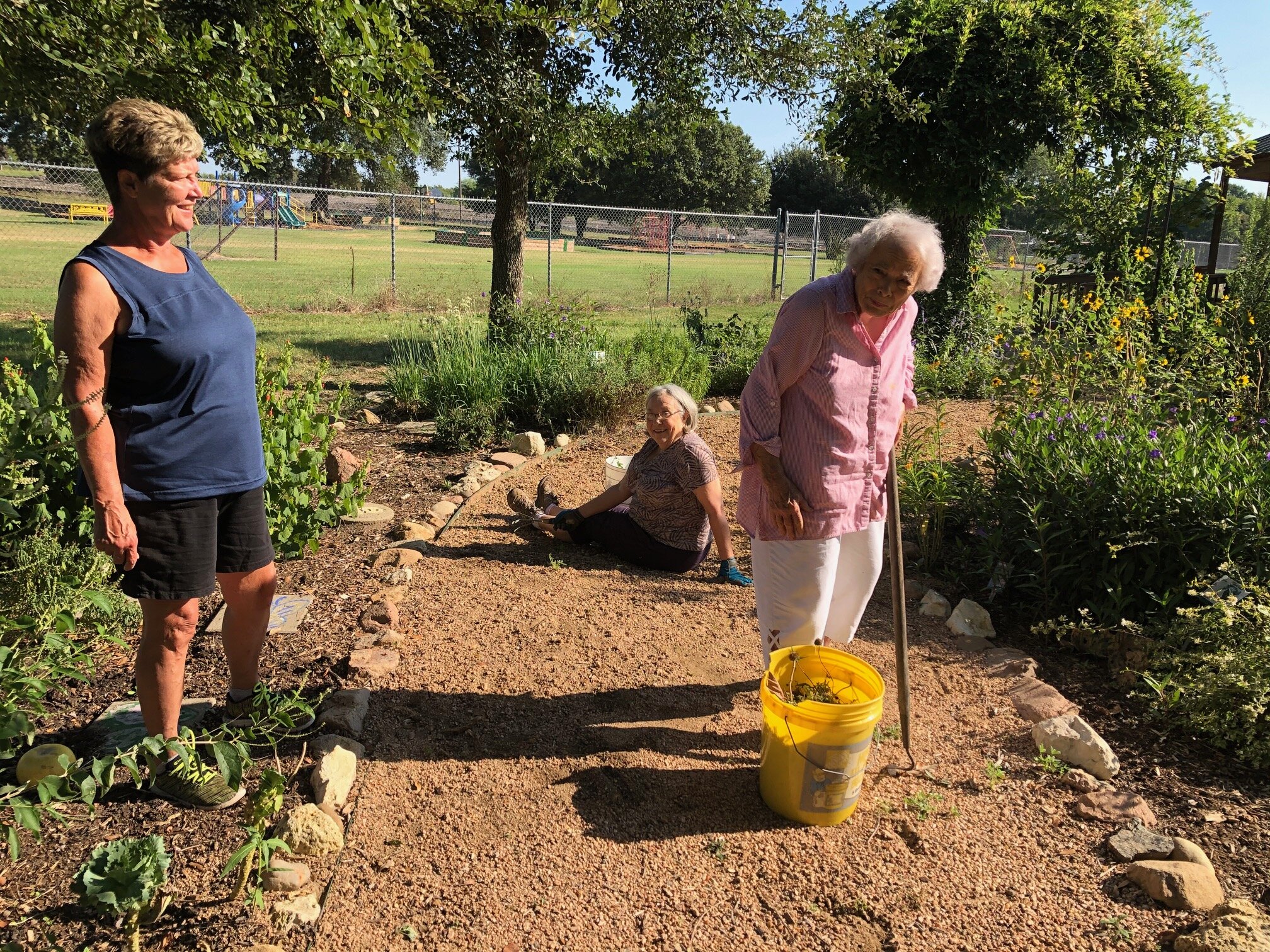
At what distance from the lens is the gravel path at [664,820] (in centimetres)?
212

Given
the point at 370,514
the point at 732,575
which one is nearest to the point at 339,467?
the point at 370,514

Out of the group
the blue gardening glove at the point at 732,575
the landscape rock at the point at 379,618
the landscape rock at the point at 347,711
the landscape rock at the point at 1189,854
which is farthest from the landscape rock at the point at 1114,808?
the landscape rock at the point at 379,618

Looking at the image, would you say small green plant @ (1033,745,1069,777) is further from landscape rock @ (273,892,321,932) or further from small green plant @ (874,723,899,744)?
landscape rock @ (273,892,321,932)

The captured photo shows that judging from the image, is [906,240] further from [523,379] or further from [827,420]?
[523,379]

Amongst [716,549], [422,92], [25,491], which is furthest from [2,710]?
[422,92]

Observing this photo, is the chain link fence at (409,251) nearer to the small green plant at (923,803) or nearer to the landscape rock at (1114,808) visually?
the small green plant at (923,803)

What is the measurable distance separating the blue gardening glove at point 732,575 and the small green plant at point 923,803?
164cm

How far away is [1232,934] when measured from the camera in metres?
1.98

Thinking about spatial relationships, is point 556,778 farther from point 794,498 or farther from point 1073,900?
point 1073,900

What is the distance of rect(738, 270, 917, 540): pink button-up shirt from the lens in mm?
2461

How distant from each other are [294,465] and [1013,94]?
7.30 metres

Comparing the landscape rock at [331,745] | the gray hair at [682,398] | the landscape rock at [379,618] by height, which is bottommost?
the landscape rock at [331,745]

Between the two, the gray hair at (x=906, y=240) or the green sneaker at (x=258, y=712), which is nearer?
the gray hair at (x=906, y=240)

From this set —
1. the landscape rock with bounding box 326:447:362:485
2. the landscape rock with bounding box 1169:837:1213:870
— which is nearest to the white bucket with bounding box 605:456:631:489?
the landscape rock with bounding box 326:447:362:485
